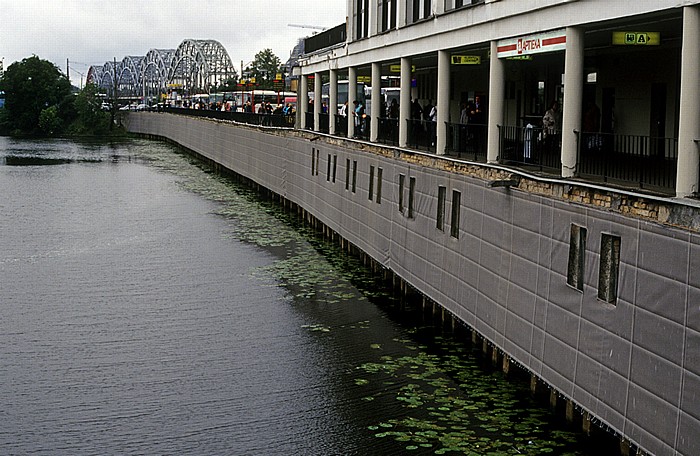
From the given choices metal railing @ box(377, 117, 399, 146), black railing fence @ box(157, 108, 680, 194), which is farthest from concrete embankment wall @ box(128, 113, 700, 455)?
metal railing @ box(377, 117, 399, 146)

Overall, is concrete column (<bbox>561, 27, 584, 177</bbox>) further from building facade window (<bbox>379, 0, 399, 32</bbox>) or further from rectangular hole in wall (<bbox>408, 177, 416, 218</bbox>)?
building facade window (<bbox>379, 0, 399, 32</bbox>)

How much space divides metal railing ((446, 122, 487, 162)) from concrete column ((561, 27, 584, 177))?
7022mm

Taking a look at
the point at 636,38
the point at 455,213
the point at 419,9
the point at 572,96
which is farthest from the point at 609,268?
the point at 419,9

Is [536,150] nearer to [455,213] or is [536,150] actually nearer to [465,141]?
[455,213]

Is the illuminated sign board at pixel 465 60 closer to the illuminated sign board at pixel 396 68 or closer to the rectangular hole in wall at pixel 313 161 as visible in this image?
the illuminated sign board at pixel 396 68

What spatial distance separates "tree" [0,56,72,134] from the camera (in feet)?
490

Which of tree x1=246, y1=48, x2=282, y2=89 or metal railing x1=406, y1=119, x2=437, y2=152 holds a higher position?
tree x1=246, y1=48, x2=282, y2=89

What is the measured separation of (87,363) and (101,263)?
41.5 ft

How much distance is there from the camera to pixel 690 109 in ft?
50.4

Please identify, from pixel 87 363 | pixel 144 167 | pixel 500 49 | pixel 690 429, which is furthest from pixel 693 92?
pixel 144 167

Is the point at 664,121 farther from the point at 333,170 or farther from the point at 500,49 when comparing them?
the point at 333,170

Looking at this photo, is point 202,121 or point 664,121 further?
point 202,121

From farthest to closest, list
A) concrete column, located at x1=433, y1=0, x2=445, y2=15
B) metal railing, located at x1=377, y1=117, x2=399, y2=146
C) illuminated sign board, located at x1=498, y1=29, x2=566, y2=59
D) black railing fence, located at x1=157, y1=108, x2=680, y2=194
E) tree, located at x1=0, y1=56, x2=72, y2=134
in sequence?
tree, located at x1=0, y1=56, x2=72, y2=134, metal railing, located at x1=377, y1=117, x2=399, y2=146, concrete column, located at x1=433, y1=0, x2=445, y2=15, illuminated sign board, located at x1=498, y1=29, x2=566, y2=59, black railing fence, located at x1=157, y1=108, x2=680, y2=194

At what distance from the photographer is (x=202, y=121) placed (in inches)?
3243
